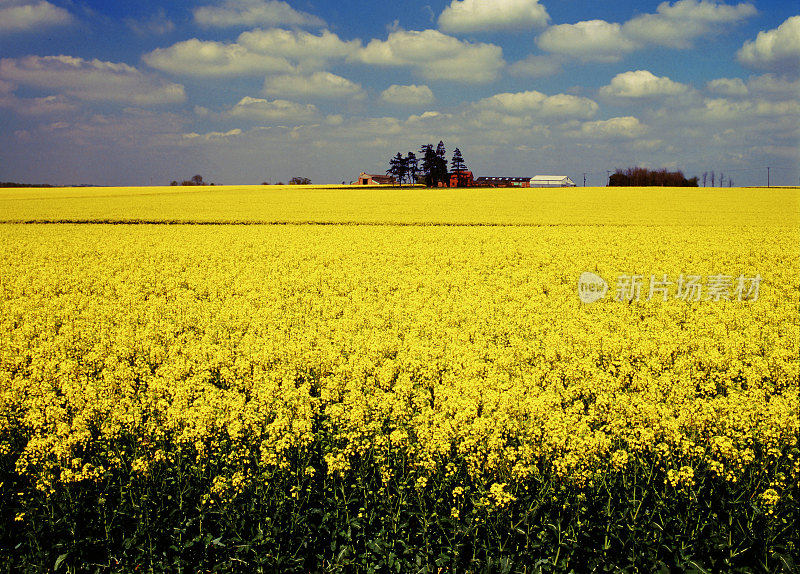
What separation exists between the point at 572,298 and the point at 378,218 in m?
Result: 27.3

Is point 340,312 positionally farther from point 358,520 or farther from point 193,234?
point 193,234

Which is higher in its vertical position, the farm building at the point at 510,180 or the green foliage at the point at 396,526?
the farm building at the point at 510,180

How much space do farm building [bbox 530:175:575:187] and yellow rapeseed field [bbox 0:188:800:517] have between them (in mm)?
153708

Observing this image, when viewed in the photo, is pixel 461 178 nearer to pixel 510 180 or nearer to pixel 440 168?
pixel 440 168

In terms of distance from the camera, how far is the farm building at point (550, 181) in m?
164

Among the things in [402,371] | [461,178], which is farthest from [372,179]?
[402,371]

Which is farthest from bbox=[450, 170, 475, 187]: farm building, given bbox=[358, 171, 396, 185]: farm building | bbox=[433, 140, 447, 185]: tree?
bbox=[358, 171, 396, 185]: farm building

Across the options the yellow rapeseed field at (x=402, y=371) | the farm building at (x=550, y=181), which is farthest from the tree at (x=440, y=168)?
the yellow rapeseed field at (x=402, y=371)

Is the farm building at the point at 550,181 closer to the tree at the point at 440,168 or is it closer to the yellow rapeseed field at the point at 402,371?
the tree at the point at 440,168

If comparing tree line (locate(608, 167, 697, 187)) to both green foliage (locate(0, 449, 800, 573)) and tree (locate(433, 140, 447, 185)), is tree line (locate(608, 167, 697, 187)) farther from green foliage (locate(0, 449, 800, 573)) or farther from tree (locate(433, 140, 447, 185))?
green foliage (locate(0, 449, 800, 573))

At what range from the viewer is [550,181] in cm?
16662

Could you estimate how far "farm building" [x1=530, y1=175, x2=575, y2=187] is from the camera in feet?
537

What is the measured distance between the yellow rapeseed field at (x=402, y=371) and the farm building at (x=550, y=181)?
6051 inches

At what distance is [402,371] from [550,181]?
17059cm
